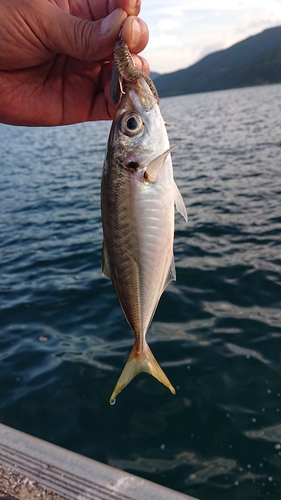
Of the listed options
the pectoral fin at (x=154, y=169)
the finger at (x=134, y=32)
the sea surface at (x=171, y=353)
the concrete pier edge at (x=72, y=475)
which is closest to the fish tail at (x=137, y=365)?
the pectoral fin at (x=154, y=169)

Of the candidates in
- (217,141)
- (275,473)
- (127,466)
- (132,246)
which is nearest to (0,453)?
(127,466)

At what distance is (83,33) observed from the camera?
2855 millimetres

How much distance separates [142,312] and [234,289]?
19.0ft

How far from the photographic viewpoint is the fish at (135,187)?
7.44 feet

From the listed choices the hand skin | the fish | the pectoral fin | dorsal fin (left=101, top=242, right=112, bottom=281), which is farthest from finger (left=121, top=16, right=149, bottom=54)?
dorsal fin (left=101, top=242, right=112, bottom=281)

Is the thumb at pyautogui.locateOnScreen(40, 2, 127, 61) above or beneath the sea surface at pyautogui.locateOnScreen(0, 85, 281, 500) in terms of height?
above

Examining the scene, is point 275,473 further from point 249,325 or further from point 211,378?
point 249,325

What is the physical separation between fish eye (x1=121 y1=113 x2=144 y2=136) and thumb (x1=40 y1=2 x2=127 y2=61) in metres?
0.73

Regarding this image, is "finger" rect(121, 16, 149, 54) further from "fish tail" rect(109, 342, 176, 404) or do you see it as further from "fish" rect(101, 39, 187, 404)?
"fish tail" rect(109, 342, 176, 404)

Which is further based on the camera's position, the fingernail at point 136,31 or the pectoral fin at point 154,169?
the fingernail at point 136,31

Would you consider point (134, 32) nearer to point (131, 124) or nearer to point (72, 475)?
point (131, 124)

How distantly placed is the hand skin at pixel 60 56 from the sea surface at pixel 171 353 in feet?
11.7

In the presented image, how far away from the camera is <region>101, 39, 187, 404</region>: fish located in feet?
7.44

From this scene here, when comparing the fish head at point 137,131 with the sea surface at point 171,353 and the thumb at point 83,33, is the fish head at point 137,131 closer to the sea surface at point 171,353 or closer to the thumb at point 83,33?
the thumb at point 83,33
